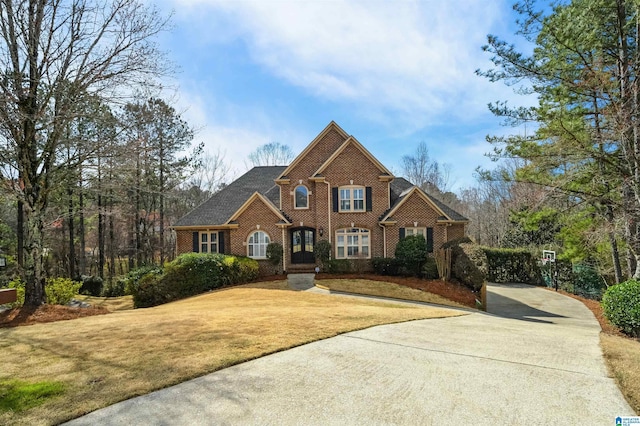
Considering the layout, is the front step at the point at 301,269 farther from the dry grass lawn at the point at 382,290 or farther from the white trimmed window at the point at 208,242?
the white trimmed window at the point at 208,242

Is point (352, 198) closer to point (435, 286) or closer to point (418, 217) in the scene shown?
point (418, 217)

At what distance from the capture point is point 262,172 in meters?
27.1

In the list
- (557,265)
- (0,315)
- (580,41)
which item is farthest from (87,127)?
(557,265)

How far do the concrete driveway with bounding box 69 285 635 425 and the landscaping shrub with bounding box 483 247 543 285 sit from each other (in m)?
18.3

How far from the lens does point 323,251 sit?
822 inches

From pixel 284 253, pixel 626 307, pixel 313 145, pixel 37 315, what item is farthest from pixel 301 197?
pixel 626 307

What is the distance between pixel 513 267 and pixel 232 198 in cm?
1939

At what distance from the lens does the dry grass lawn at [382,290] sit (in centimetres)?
1538

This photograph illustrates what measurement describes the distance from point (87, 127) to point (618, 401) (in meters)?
27.0

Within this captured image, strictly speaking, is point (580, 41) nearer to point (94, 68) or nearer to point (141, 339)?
point (141, 339)

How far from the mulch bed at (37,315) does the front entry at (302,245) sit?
12.0 metres

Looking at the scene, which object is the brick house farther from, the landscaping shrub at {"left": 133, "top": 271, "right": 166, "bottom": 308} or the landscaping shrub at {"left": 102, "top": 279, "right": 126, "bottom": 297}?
the landscaping shrub at {"left": 102, "top": 279, "right": 126, "bottom": 297}


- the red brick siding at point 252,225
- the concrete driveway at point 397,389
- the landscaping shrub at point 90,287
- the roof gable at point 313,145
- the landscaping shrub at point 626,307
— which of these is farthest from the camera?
the landscaping shrub at point 90,287

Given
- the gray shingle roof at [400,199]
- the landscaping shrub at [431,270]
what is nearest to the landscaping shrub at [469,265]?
the landscaping shrub at [431,270]
